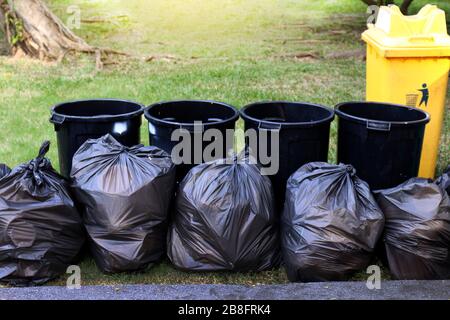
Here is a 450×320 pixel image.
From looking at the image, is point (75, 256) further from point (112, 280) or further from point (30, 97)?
point (30, 97)

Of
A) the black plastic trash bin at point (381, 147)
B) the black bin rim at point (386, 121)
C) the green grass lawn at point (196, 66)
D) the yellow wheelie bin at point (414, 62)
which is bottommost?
the green grass lawn at point (196, 66)

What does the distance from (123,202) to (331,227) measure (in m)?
1.13

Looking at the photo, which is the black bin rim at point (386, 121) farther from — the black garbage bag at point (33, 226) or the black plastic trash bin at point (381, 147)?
the black garbage bag at point (33, 226)

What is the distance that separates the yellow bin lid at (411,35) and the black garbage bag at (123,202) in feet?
5.83

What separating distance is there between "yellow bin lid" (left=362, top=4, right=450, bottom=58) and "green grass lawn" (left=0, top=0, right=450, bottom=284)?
1.21 metres

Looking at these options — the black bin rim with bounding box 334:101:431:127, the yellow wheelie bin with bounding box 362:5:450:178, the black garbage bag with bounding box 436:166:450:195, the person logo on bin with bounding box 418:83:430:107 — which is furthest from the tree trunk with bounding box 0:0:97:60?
the black garbage bag with bounding box 436:166:450:195

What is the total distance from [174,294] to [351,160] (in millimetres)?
1422

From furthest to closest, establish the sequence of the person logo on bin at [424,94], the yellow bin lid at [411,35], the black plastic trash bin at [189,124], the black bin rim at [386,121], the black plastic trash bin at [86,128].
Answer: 1. the person logo on bin at [424,94]
2. the yellow bin lid at [411,35]
3. the black plastic trash bin at [86,128]
4. the black plastic trash bin at [189,124]
5. the black bin rim at [386,121]

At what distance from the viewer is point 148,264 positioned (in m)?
3.16

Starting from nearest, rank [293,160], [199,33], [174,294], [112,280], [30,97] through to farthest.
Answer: [174,294] → [112,280] → [293,160] → [30,97] → [199,33]

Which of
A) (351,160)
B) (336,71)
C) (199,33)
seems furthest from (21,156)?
(199,33)

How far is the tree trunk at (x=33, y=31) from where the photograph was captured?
26.7 ft

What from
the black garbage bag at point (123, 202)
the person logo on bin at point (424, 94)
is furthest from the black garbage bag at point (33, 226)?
the person logo on bin at point (424, 94)

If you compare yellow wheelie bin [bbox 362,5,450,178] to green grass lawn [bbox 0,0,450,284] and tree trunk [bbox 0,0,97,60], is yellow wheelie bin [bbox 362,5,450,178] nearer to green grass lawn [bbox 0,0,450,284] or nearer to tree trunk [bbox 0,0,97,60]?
green grass lawn [bbox 0,0,450,284]
